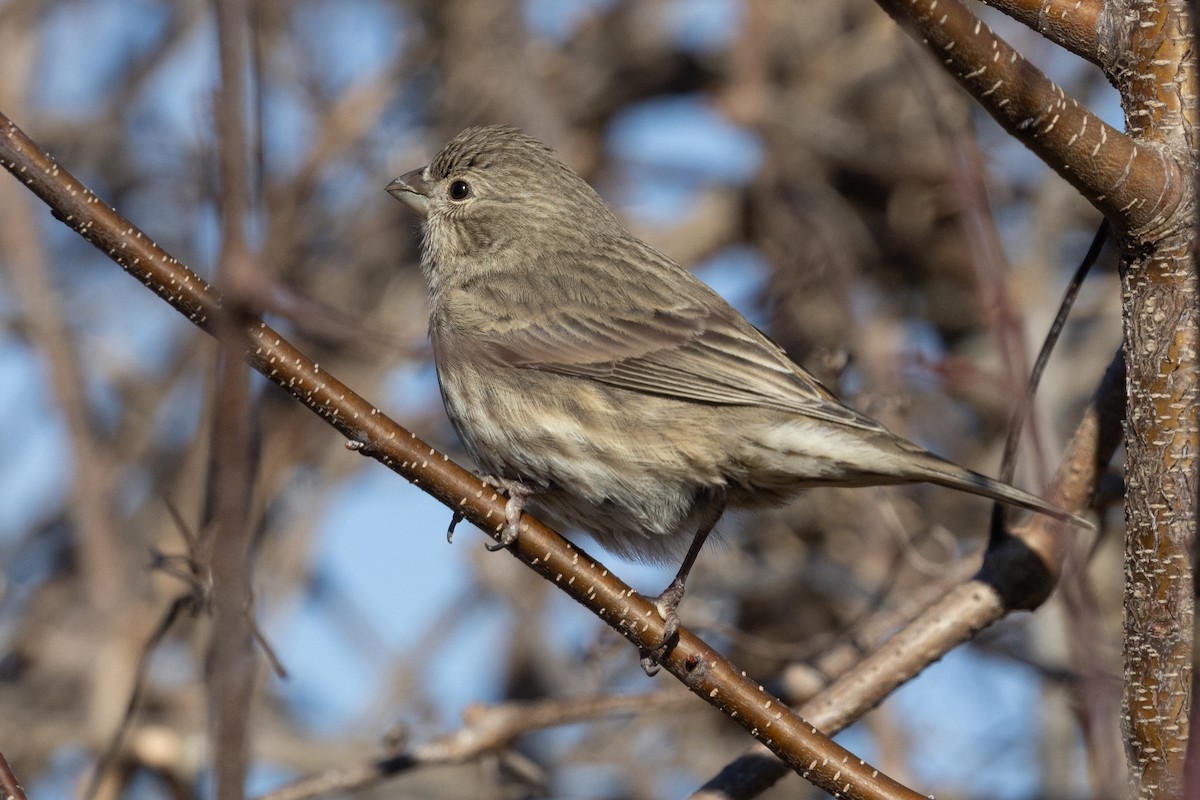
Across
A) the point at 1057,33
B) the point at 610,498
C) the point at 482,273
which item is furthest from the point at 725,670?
the point at 482,273

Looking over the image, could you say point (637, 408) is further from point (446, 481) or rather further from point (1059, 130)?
point (1059, 130)

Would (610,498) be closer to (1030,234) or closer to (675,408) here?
(675,408)

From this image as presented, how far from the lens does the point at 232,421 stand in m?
1.79

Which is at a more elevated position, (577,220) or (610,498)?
(577,220)

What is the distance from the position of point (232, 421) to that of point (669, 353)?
2789mm

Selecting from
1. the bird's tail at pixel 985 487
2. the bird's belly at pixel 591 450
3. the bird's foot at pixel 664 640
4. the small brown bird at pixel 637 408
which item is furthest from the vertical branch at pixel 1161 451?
the bird's belly at pixel 591 450

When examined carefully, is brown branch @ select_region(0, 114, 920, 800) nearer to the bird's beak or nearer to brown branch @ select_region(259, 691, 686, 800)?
brown branch @ select_region(259, 691, 686, 800)

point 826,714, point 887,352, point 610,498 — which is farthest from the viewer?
point 887,352

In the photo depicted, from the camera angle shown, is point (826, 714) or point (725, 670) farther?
point (826, 714)

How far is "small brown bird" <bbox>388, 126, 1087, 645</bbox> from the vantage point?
412cm

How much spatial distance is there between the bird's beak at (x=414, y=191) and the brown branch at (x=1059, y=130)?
2.96m

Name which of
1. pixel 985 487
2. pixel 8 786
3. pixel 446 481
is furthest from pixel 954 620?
pixel 8 786

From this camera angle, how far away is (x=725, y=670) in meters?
3.44

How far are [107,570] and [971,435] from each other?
4153 millimetres
